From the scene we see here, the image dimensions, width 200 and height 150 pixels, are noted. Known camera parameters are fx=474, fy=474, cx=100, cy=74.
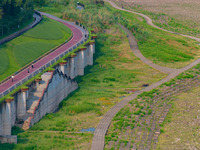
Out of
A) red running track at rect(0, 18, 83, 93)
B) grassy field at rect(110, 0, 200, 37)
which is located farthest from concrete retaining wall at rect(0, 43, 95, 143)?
grassy field at rect(110, 0, 200, 37)

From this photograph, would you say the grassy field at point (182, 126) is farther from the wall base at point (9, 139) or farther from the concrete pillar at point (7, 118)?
the concrete pillar at point (7, 118)

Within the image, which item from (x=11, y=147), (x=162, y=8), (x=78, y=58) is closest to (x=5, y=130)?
(x=11, y=147)

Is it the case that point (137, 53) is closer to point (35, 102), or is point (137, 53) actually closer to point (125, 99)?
point (125, 99)

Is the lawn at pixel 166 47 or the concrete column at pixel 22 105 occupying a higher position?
the concrete column at pixel 22 105

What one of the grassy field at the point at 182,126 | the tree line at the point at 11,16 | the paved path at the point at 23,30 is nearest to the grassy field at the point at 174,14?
the paved path at the point at 23,30

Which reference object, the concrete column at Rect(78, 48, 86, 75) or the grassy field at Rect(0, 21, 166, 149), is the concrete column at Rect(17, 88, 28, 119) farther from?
the concrete column at Rect(78, 48, 86, 75)

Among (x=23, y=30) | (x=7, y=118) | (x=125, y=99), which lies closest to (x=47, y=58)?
(x=23, y=30)
